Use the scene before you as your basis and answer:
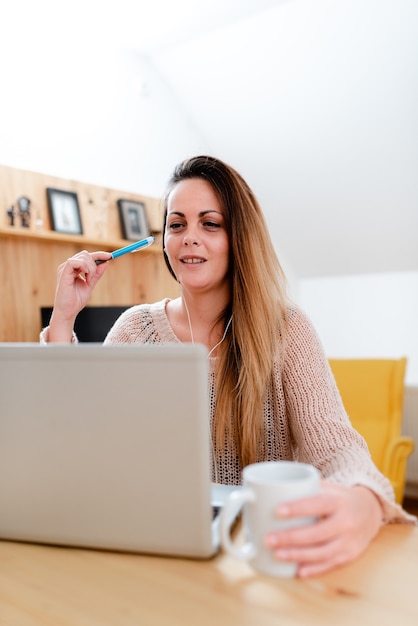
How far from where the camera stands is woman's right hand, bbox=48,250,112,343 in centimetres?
138

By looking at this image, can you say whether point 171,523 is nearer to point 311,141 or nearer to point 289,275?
point 311,141

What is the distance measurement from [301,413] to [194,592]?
553mm

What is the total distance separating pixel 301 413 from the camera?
111 cm

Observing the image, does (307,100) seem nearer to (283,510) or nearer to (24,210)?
(24,210)

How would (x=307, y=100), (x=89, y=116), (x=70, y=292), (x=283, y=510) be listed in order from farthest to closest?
1. (x=307, y=100)
2. (x=89, y=116)
3. (x=70, y=292)
4. (x=283, y=510)

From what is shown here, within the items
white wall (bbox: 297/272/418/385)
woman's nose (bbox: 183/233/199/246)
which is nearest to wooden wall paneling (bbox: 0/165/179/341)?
woman's nose (bbox: 183/233/199/246)

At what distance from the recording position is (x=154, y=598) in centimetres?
59

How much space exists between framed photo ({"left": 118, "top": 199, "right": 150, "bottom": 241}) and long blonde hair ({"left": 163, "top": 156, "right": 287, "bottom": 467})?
1763 mm

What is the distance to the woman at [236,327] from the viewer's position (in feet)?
3.73

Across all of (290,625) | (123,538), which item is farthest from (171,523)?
(290,625)

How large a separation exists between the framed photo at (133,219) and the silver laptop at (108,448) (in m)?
2.50

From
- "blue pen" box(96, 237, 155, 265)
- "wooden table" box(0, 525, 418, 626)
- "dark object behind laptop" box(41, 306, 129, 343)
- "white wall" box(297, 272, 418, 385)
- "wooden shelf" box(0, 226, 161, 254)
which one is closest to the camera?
"wooden table" box(0, 525, 418, 626)

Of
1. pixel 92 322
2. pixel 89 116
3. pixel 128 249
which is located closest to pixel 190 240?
pixel 128 249

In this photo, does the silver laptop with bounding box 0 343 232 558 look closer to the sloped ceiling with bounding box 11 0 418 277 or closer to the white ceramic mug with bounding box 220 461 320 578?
the white ceramic mug with bounding box 220 461 320 578
